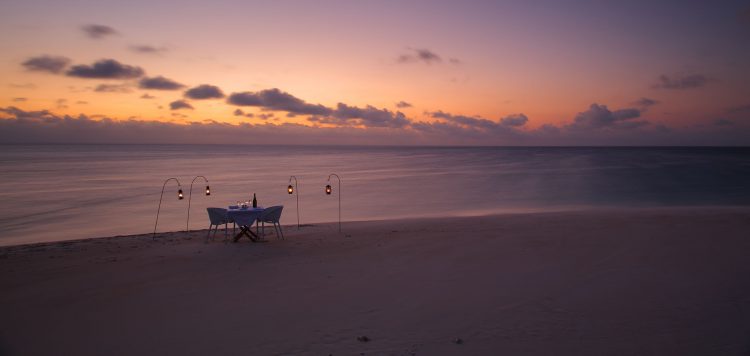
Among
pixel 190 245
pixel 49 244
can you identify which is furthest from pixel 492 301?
pixel 49 244

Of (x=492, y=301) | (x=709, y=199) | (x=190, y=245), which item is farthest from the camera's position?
(x=709, y=199)

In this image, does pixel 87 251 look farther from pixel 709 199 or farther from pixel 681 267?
pixel 709 199

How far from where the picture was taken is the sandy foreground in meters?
5.47

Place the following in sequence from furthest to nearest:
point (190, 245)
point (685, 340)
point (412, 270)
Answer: point (190, 245) → point (412, 270) → point (685, 340)

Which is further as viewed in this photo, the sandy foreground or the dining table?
the dining table

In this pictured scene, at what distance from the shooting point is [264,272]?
28.0ft

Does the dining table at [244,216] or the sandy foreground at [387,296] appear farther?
the dining table at [244,216]

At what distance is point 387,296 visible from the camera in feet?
23.1

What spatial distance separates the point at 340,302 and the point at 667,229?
10.4 metres

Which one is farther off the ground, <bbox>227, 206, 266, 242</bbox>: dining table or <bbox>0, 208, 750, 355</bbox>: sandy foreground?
<bbox>227, 206, 266, 242</bbox>: dining table

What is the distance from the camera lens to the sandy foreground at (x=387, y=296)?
5.47 m

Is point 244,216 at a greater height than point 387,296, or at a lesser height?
greater

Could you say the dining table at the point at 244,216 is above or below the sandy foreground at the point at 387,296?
above

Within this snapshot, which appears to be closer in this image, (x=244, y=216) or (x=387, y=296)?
(x=387, y=296)
